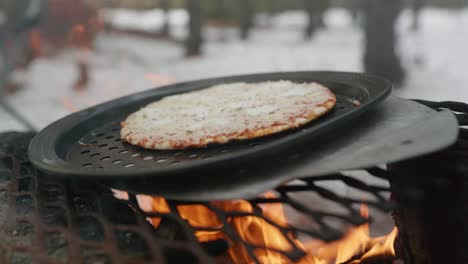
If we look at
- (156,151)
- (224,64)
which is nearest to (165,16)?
(224,64)

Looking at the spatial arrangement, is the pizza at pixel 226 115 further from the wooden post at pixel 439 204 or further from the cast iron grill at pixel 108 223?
the wooden post at pixel 439 204

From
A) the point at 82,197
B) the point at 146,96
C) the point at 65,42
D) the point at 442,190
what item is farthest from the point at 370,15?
the point at 65,42

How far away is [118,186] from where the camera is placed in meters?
1.30

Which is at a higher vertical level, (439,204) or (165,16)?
(165,16)

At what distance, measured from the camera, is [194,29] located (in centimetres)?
1077

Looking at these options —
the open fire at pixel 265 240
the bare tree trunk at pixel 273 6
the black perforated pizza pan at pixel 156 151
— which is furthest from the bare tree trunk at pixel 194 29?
the bare tree trunk at pixel 273 6

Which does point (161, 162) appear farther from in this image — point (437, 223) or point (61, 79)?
point (61, 79)

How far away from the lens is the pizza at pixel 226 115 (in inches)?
59.6

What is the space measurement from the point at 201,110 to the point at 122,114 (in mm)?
566

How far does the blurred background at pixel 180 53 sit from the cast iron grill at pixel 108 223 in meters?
1.83

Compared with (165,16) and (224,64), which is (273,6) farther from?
(224,64)

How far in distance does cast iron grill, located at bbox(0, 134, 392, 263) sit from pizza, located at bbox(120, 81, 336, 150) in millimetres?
254

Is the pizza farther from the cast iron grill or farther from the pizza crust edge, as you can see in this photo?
the cast iron grill

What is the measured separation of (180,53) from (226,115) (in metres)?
11.2
